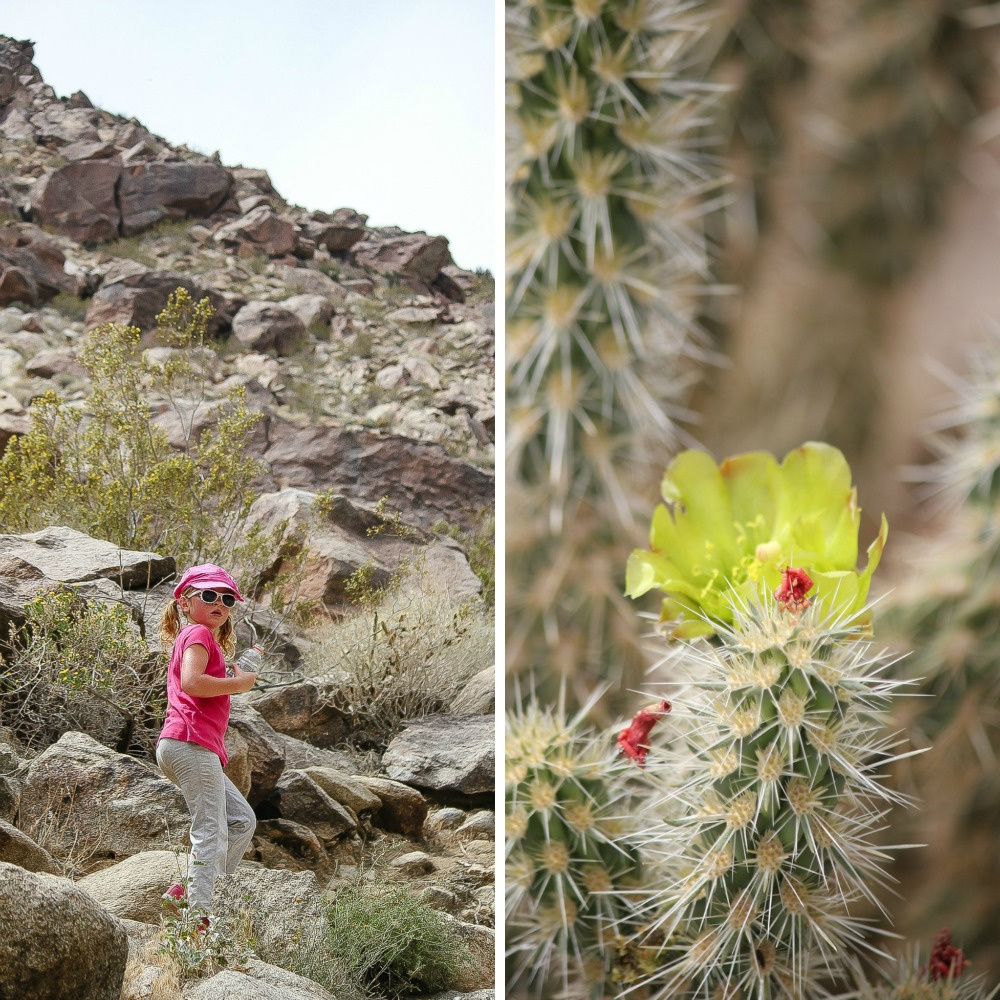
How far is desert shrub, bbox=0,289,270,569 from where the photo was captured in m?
1.93

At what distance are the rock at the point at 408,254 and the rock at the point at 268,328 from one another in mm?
200

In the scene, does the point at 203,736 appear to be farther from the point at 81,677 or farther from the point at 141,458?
the point at 141,458

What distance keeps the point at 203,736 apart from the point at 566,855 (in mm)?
858

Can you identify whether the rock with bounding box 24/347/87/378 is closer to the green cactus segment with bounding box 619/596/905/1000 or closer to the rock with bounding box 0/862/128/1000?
the rock with bounding box 0/862/128/1000

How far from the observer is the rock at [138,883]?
170 centimetres

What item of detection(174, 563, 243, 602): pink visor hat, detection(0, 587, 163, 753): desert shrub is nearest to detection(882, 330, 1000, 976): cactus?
detection(174, 563, 243, 602): pink visor hat

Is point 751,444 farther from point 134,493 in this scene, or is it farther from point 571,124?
point 134,493

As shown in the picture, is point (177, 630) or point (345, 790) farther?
point (345, 790)

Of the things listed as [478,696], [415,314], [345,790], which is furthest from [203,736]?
[415,314]

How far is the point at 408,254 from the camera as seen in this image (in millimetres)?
2152

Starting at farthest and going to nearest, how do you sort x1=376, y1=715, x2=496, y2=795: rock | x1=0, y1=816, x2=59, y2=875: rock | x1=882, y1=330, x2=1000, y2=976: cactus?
1. x1=376, y1=715, x2=496, y2=795: rock
2. x1=0, y1=816, x2=59, y2=875: rock
3. x1=882, y1=330, x2=1000, y2=976: cactus

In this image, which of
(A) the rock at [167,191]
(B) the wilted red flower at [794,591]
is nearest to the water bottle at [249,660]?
(A) the rock at [167,191]

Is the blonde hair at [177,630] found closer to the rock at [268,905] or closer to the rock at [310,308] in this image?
the rock at [268,905]

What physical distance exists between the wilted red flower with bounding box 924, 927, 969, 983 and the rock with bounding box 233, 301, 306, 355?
5.29 ft
